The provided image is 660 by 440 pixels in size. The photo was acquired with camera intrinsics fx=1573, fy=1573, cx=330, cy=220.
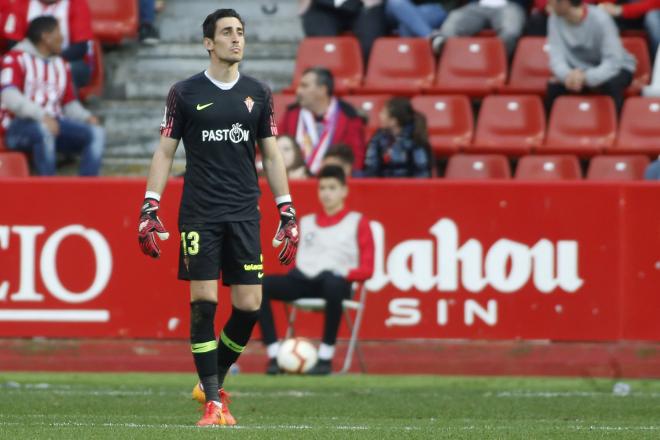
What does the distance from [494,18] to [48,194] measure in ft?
16.8

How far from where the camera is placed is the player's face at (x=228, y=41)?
8.12m

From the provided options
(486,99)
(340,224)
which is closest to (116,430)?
(340,224)

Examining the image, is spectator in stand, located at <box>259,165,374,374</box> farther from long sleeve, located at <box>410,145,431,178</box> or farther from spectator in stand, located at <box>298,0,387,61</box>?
spectator in stand, located at <box>298,0,387,61</box>

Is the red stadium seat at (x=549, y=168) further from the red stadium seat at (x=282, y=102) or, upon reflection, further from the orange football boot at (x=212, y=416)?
the orange football boot at (x=212, y=416)

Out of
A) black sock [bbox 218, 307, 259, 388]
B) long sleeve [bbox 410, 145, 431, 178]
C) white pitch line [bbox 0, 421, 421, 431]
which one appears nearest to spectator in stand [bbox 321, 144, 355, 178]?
long sleeve [bbox 410, 145, 431, 178]

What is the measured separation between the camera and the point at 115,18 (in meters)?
16.3

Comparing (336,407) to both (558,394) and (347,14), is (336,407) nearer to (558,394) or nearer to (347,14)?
(558,394)

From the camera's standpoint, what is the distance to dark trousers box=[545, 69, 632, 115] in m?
14.4

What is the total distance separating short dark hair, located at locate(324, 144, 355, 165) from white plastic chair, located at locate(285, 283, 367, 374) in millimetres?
1083

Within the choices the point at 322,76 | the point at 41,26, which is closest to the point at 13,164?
the point at 41,26

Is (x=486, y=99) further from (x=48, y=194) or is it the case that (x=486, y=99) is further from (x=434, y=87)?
(x=48, y=194)

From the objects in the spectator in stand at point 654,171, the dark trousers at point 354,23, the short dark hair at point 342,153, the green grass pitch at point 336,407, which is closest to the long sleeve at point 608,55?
the spectator in stand at point 654,171

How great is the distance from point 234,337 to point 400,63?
7050mm

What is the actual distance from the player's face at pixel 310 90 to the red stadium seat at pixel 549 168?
6.21 feet
